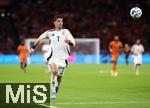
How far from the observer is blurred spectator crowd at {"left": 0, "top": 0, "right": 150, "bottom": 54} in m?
58.6

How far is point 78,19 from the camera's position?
2365 inches

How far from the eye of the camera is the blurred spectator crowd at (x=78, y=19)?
58594 mm

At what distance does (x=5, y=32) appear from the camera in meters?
58.3

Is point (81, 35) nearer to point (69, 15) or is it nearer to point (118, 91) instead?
point (69, 15)

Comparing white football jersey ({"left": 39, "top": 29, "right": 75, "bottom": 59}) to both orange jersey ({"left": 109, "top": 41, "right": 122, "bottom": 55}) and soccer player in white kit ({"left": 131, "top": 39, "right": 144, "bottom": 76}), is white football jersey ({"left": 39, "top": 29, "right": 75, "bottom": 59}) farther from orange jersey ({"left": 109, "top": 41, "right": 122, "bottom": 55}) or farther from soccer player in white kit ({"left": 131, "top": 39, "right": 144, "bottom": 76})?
soccer player in white kit ({"left": 131, "top": 39, "right": 144, "bottom": 76})

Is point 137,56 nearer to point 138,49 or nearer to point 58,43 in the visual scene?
point 138,49

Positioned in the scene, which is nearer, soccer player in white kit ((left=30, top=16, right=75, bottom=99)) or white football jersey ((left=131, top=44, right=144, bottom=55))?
soccer player in white kit ((left=30, top=16, right=75, bottom=99))

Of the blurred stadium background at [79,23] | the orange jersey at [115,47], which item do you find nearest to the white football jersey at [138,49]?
the orange jersey at [115,47]

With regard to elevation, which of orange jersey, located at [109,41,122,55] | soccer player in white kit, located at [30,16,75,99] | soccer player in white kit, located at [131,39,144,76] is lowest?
soccer player in white kit, located at [131,39,144,76]

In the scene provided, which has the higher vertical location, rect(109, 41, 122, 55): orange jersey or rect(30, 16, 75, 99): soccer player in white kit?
rect(30, 16, 75, 99): soccer player in white kit

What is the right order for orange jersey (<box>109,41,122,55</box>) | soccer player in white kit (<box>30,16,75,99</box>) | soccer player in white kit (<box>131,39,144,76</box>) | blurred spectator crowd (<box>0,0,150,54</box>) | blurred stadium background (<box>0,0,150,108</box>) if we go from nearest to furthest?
soccer player in white kit (<box>30,16,75,99</box>), orange jersey (<box>109,41,122,55</box>), soccer player in white kit (<box>131,39,144,76</box>), blurred stadium background (<box>0,0,150,108</box>), blurred spectator crowd (<box>0,0,150,54</box>)

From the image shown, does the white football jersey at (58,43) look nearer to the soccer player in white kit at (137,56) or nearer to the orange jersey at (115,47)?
the orange jersey at (115,47)

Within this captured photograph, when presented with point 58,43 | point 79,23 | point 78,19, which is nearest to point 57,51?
point 58,43

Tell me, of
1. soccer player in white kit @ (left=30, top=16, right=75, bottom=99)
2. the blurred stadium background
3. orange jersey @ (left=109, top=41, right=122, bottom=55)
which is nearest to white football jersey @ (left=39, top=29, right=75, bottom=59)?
soccer player in white kit @ (left=30, top=16, right=75, bottom=99)
